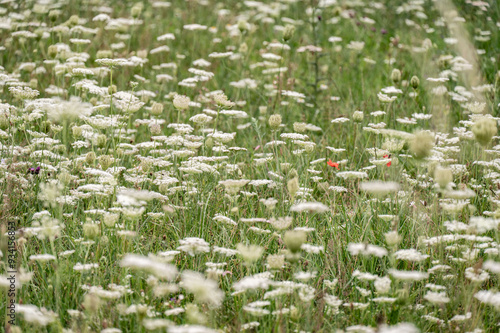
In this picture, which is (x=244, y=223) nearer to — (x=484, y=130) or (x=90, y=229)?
(x=90, y=229)

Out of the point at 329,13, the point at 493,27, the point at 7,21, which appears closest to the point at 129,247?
the point at 7,21

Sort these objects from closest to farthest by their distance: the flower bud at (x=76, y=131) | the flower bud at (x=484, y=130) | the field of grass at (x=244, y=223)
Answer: the field of grass at (x=244, y=223) < the flower bud at (x=484, y=130) < the flower bud at (x=76, y=131)

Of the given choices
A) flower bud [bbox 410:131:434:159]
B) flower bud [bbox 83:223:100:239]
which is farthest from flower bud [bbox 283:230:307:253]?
flower bud [bbox 83:223:100:239]

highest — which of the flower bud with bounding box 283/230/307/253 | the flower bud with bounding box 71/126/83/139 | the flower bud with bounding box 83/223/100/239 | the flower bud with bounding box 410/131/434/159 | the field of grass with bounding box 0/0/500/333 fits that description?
the flower bud with bounding box 410/131/434/159

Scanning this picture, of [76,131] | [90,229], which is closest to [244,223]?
[90,229]

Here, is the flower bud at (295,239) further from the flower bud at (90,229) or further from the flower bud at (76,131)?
the flower bud at (76,131)

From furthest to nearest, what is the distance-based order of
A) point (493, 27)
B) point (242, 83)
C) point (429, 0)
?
point (429, 0)
point (493, 27)
point (242, 83)

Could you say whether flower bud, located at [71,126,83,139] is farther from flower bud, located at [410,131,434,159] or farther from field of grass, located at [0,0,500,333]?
flower bud, located at [410,131,434,159]

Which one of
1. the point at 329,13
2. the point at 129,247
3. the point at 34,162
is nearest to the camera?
the point at 129,247

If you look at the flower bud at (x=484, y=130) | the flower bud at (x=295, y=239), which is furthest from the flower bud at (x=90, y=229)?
the flower bud at (x=484, y=130)

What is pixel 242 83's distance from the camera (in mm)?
4820

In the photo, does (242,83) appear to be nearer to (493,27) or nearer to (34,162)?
(34,162)

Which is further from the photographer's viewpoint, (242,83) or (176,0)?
(176,0)

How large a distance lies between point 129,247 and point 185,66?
4239 millimetres
